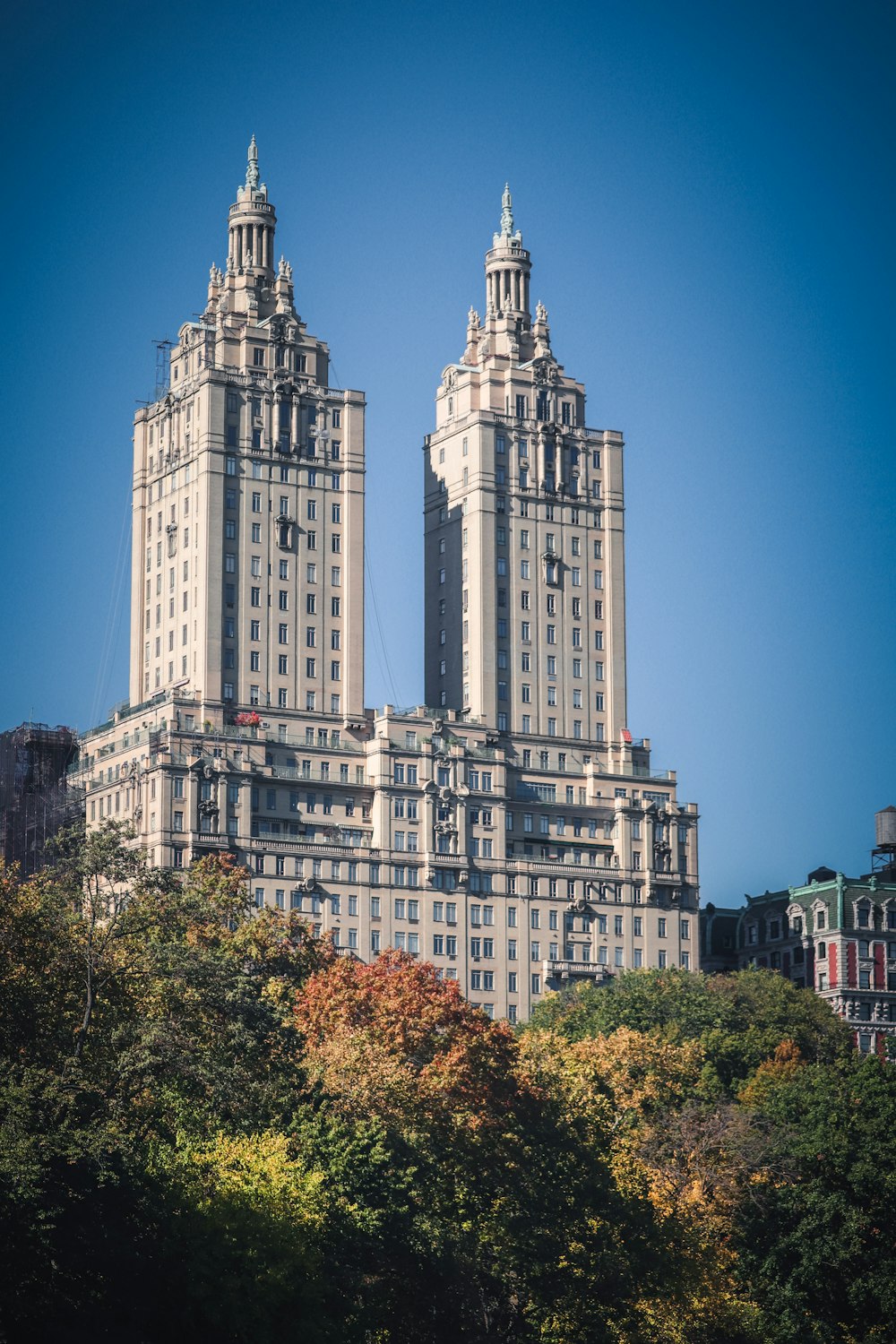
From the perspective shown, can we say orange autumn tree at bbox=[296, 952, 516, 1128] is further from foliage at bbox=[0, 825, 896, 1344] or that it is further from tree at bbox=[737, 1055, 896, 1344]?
tree at bbox=[737, 1055, 896, 1344]

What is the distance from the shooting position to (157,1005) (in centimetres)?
14338

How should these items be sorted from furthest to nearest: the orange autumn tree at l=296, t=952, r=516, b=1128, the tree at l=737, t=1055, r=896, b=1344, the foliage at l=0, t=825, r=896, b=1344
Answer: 1. the tree at l=737, t=1055, r=896, b=1344
2. the orange autumn tree at l=296, t=952, r=516, b=1128
3. the foliage at l=0, t=825, r=896, b=1344

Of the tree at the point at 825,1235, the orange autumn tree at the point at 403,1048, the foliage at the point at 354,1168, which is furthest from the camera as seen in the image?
the tree at the point at 825,1235

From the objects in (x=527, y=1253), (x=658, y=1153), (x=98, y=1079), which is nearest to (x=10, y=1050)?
(x=98, y=1079)

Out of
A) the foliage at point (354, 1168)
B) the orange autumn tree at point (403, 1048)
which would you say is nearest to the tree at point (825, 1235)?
the foliage at point (354, 1168)

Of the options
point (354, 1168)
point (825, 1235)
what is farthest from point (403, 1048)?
point (825, 1235)

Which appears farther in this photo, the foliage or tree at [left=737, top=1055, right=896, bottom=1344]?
tree at [left=737, top=1055, right=896, bottom=1344]

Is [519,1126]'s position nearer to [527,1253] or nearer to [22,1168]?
[527,1253]

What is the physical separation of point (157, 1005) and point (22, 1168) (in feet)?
70.9

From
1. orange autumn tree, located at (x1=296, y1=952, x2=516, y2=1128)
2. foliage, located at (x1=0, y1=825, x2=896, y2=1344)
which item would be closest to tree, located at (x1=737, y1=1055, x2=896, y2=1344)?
foliage, located at (x1=0, y1=825, x2=896, y2=1344)

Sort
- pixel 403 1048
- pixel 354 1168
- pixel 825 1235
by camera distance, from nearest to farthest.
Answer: pixel 354 1168 → pixel 825 1235 → pixel 403 1048

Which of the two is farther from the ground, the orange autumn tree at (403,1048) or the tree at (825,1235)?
the orange autumn tree at (403,1048)

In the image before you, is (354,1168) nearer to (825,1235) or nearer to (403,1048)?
(403,1048)

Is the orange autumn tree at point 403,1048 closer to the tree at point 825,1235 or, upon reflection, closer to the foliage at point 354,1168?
the foliage at point 354,1168
